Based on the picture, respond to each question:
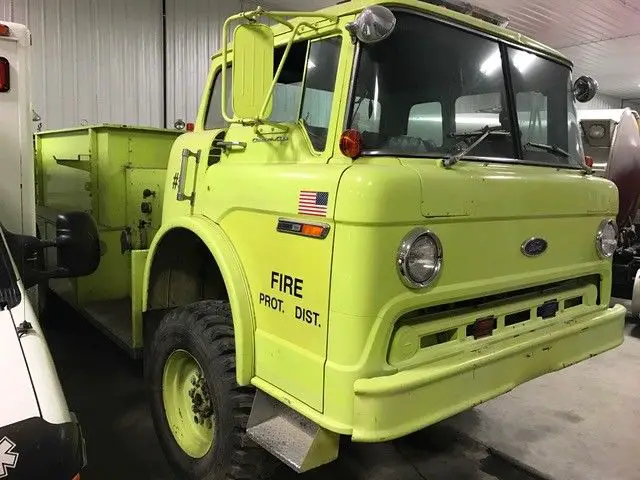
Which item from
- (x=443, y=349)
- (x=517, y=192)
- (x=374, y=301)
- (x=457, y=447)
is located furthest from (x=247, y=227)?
(x=457, y=447)

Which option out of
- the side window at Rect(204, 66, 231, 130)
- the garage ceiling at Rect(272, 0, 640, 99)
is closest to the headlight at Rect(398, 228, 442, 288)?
the side window at Rect(204, 66, 231, 130)

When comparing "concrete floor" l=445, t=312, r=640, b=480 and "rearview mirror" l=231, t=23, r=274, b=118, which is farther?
"concrete floor" l=445, t=312, r=640, b=480

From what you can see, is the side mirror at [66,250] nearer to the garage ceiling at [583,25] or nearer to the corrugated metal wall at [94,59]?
the corrugated metal wall at [94,59]

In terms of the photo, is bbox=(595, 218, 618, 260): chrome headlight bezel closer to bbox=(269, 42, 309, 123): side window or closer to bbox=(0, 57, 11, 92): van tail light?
bbox=(269, 42, 309, 123): side window

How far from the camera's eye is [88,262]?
2676mm

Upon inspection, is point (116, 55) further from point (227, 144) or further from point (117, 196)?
point (227, 144)

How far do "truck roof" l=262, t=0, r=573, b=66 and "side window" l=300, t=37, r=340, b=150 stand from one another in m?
0.15

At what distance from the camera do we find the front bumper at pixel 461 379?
7.14 ft

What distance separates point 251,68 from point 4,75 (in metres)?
1.51

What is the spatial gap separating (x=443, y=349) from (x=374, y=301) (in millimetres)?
507

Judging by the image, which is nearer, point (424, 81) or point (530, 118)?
point (424, 81)

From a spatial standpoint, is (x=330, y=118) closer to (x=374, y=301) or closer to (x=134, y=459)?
(x=374, y=301)

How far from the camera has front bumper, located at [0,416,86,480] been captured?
153 cm

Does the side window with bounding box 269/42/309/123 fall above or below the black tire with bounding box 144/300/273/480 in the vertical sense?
above
